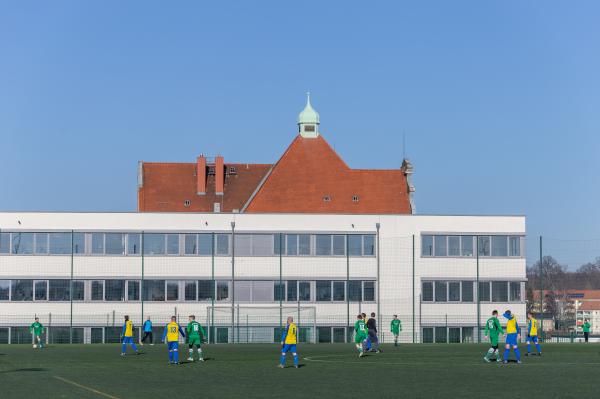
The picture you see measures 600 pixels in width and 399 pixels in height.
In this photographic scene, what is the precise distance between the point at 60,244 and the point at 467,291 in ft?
94.6

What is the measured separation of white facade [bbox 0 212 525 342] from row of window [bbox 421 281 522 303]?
0.23 ft

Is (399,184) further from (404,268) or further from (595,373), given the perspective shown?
(595,373)

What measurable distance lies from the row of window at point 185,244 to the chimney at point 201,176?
22.2m

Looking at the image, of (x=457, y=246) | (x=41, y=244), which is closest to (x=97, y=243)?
(x=41, y=244)

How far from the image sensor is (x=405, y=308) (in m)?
84.6

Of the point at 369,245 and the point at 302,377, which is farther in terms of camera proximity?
the point at 369,245

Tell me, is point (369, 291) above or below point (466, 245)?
below

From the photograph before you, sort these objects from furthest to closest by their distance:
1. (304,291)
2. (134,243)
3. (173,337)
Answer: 1. (304,291)
2. (134,243)
3. (173,337)

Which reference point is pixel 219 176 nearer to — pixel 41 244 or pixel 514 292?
pixel 41 244

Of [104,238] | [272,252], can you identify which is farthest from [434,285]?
[104,238]

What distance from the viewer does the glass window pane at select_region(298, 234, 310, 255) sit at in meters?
85.4

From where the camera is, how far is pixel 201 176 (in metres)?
106

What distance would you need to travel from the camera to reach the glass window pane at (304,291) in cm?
8462

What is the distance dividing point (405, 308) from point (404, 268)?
9.38 ft
